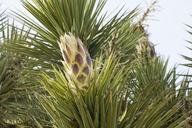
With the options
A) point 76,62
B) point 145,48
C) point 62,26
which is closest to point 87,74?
point 76,62

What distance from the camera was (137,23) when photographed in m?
3.26

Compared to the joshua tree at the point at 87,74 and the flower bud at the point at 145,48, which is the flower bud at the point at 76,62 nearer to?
the joshua tree at the point at 87,74

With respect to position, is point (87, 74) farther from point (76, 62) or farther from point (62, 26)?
point (62, 26)

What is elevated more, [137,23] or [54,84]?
[137,23]

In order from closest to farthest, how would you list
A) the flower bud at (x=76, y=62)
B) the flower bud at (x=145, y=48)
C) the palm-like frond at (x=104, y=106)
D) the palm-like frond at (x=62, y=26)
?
1. the palm-like frond at (x=104, y=106)
2. the flower bud at (x=76, y=62)
3. the palm-like frond at (x=62, y=26)
4. the flower bud at (x=145, y=48)

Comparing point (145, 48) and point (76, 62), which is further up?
point (145, 48)

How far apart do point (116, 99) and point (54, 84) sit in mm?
248

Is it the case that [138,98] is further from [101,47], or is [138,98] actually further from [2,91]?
[2,91]

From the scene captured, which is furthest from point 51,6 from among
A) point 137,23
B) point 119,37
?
point 137,23

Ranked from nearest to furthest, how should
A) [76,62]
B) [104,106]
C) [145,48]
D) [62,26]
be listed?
[104,106] < [76,62] < [62,26] < [145,48]

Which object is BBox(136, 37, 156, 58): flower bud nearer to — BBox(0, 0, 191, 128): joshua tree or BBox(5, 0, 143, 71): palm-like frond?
BBox(0, 0, 191, 128): joshua tree

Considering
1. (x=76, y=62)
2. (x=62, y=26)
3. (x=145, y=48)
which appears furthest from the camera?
(x=145, y=48)

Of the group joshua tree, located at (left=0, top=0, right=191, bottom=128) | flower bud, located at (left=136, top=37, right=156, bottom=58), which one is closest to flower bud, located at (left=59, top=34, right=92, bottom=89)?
joshua tree, located at (left=0, top=0, right=191, bottom=128)

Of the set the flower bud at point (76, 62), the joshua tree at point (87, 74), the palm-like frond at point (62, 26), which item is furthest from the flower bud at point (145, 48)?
the flower bud at point (76, 62)
